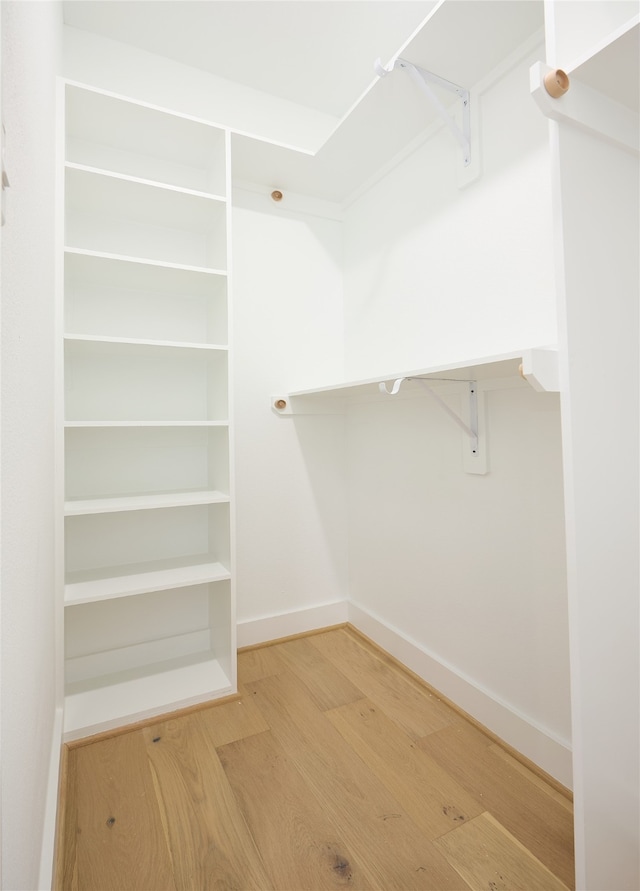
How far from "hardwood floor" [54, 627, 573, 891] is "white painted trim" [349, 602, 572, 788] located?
46mm

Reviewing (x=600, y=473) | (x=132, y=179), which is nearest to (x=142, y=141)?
(x=132, y=179)

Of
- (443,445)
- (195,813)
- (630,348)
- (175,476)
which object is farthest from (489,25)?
(195,813)

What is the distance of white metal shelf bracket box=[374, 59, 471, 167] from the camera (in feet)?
4.30

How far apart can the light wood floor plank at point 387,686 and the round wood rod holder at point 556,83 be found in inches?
64.9

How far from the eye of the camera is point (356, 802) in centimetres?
114

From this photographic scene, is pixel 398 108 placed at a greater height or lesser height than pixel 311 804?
greater

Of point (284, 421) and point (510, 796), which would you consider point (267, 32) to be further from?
point (510, 796)

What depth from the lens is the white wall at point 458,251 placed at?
1242mm

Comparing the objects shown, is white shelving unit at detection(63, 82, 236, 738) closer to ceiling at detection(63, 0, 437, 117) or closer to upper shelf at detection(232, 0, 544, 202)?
upper shelf at detection(232, 0, 544, 202)

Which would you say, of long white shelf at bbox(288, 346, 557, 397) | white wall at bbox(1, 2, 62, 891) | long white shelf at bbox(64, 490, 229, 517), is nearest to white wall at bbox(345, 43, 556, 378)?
long white shelf at bbox(288, 346, 557, 397)

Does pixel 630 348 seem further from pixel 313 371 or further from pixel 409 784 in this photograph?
pixel 313 371

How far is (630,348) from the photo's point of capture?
2.85 feet

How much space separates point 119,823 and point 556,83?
6.07 feet

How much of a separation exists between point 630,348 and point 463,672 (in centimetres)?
116
